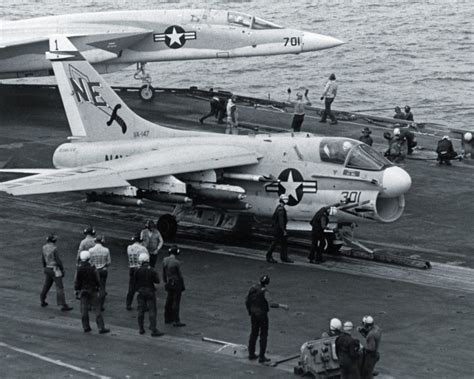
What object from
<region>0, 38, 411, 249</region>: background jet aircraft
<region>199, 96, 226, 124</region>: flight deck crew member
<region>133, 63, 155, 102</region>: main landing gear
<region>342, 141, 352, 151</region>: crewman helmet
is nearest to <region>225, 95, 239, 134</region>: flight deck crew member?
<region>199, 96, 226, 124</region>: flight deck crew member

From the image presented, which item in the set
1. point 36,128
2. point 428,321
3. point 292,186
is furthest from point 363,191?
point 36,128

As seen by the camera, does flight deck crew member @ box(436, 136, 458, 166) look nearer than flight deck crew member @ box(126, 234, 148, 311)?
No

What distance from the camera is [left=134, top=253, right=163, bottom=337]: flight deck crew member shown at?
2162 centimetres

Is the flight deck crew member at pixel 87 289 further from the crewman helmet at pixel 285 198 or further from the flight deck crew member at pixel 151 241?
the crewman helmet at pixel 285 198

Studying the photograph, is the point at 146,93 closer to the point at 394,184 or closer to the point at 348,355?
the point at 394,184

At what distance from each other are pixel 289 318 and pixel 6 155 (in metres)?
18.5

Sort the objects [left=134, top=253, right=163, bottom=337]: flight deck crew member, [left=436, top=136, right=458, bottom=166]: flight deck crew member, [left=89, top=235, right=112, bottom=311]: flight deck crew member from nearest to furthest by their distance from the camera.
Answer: [left=134, top=253, right=163, bottom=337]: flight deck crew member → [left=89, top=235, right=112, bottom=311]: flight deck crew member → [left=436, top=136, right=458, bottom=166]: flight deck crew member

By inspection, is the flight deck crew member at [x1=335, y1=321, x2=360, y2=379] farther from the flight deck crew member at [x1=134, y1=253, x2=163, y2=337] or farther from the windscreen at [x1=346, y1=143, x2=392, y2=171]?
the windscreen at [x1=346, y1=143, x2=392, y2=171]

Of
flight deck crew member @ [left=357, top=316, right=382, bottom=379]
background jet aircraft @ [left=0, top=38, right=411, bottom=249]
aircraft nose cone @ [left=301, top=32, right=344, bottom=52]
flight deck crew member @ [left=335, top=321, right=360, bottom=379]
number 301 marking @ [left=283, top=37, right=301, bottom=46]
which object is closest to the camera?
flight deck crew member @ [left=335, top=321, right=360, bottom=379]

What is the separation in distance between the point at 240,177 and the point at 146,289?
7.84 meters

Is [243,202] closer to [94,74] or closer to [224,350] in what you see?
[94,74]

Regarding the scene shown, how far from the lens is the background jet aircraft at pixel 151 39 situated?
47062mm

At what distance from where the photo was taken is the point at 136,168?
28.5 metres

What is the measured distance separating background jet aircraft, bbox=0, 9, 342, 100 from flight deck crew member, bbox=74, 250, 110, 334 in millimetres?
25934
